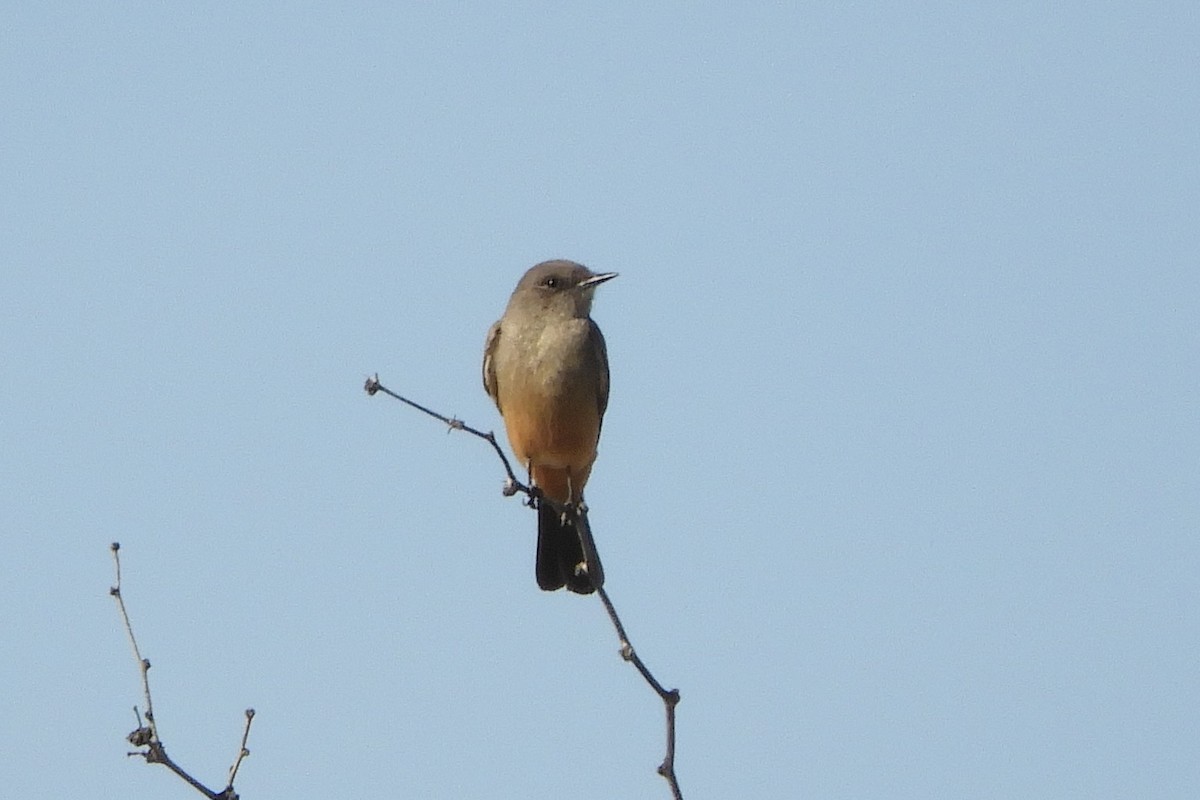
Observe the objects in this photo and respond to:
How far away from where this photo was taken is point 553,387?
8656 mm

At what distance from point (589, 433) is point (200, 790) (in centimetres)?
503

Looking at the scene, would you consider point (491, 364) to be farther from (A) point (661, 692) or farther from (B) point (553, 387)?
(A) point (661, 692)

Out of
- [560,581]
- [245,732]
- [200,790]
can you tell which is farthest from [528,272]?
[200,790]

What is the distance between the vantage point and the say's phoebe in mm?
8688

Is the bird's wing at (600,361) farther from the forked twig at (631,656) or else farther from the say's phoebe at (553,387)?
the forked twig at (631,656)

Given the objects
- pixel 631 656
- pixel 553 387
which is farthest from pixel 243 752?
pixel 553 387

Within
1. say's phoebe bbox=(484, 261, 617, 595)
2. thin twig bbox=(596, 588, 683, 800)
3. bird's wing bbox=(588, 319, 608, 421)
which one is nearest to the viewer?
thin twig bbox=(596, 588, 683, 800)

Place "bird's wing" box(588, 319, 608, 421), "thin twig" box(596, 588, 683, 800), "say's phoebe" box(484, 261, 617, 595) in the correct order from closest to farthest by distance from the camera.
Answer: "thin twig" box(596, 588, 683, 800), "say's phoebe" box(484, 261, 617, 595), "bird's wing" box(588, 319, 608, 421)

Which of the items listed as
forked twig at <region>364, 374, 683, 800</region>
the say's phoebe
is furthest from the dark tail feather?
forked twig at <region>364, 374, 683, 800</region>

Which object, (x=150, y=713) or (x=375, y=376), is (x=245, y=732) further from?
(x=375, y=376)

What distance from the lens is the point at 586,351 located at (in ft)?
29.1

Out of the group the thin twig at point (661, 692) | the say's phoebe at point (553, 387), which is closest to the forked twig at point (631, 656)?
the thin twig at point (661, 692)

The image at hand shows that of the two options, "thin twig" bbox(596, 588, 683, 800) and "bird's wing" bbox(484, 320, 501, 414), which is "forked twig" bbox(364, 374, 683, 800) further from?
"bird's wing" bbox(484, 320, 501, 414)

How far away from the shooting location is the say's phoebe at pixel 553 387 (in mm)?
8688
